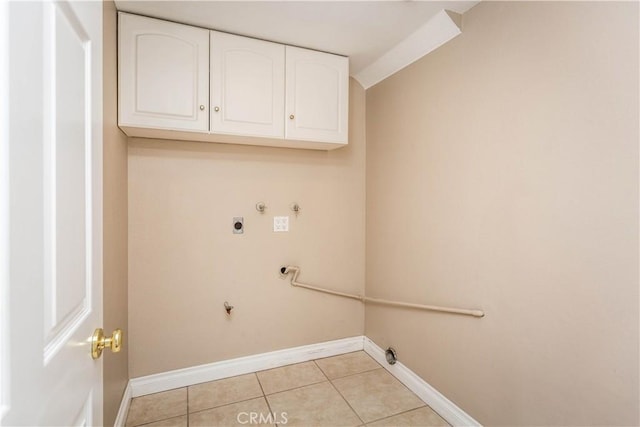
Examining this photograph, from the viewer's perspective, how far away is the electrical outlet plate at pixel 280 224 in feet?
7.98

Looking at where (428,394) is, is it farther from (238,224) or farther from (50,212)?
(50,212)

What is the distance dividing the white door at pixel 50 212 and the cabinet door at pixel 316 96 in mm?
1401

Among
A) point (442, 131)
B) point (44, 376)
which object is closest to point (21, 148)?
point (44, 376)

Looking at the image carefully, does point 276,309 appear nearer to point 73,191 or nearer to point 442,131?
point 442,131

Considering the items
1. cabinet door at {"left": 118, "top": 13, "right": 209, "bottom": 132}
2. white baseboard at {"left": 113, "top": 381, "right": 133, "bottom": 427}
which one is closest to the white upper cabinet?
cabinet door at {"left": 118, "top": 13, "right": 209, "bottom": 132}

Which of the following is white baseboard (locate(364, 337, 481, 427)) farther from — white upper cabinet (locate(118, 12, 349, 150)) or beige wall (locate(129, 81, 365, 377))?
white upper cabinet (locate(118, 12, 349, 150))

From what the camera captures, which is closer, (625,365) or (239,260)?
(625,365)

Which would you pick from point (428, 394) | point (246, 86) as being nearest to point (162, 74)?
point (246, 86)

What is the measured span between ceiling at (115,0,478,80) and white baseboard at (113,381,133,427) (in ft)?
7.34

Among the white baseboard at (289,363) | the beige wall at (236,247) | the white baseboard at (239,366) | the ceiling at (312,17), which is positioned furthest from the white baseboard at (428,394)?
the ceiling at (312,17)

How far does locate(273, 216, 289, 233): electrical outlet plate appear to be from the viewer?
7.98 feet

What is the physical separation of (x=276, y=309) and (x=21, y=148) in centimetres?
218

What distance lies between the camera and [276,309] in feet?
8.06

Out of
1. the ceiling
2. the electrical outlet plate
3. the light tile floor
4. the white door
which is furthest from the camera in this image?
the electrical outlet plate
